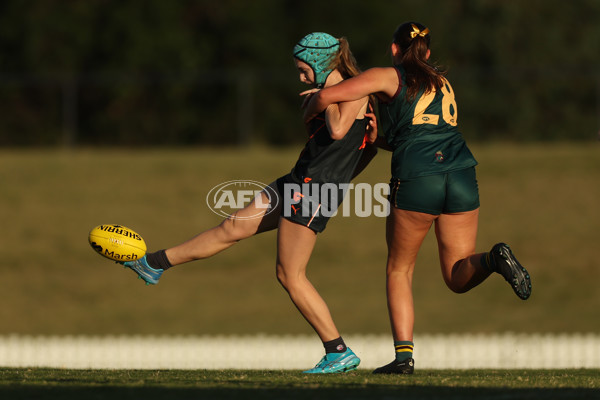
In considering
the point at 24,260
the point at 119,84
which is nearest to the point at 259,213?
the point at 24,260

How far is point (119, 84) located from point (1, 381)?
19661mm

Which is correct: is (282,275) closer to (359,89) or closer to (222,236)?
(222,236)

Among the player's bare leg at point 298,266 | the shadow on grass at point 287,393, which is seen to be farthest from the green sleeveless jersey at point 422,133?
the shadow on grass at point 287,393

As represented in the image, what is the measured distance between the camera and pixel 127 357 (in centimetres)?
1164

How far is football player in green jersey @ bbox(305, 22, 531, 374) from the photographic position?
6.03m

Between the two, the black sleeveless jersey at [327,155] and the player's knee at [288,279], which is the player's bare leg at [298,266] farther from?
the black sleeveless jersey at [327,155]

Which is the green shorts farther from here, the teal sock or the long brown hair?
the teal sock

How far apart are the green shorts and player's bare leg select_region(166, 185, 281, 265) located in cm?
77

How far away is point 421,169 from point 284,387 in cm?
165

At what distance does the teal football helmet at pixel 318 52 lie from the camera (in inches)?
246

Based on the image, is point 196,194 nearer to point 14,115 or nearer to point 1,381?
point 14,115

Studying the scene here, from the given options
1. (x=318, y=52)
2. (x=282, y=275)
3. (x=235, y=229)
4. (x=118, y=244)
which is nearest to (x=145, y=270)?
(x=118, y=244)

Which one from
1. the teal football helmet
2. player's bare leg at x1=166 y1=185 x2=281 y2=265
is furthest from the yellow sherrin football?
the teal football helmet

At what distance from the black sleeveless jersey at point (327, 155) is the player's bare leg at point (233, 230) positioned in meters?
0.29
